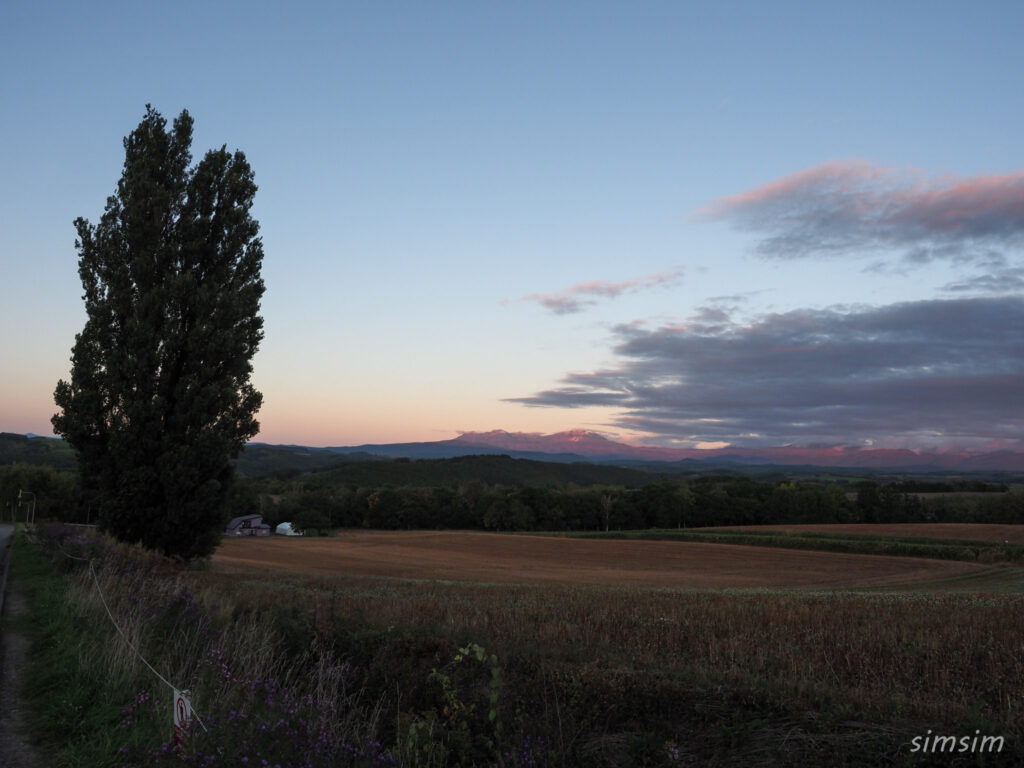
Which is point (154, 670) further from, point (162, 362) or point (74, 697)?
point (162, 362)

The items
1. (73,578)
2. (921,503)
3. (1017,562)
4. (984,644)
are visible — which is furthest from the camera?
(921,503)

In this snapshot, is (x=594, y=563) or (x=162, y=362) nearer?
(x=162, y=362)

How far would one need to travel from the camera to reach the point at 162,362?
2275 centimetres

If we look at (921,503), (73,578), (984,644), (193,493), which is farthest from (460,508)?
(984,644)

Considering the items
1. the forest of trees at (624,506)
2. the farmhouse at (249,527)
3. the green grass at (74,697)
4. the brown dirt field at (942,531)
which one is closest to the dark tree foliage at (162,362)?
the green grass at (74,697)

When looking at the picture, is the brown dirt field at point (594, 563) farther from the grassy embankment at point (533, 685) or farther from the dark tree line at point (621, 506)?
the grassy embankment at point (533, 685)

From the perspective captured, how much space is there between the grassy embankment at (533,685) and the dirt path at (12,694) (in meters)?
0.29

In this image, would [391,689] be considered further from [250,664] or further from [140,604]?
[140,604]

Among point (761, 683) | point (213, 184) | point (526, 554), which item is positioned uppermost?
point (213, 184)

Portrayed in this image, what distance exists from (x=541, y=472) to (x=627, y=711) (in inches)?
6250

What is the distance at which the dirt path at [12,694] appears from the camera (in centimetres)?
593

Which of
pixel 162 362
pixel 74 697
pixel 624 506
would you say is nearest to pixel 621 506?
pixel 624 506

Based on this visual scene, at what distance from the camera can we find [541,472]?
165 meters

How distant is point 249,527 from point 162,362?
275 feet
